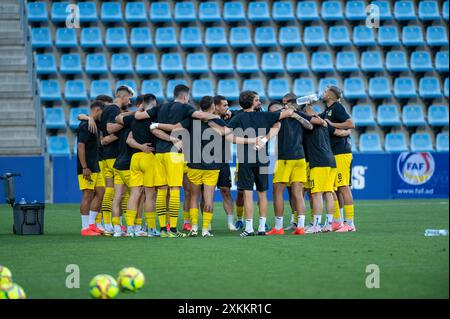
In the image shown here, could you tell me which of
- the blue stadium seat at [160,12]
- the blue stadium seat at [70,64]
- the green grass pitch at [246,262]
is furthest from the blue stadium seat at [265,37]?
the green grass pitch at [246,262]

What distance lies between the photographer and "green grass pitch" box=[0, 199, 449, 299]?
23.4 ft

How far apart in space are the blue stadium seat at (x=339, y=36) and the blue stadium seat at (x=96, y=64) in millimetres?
6706

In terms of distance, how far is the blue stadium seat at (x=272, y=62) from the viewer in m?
25.2

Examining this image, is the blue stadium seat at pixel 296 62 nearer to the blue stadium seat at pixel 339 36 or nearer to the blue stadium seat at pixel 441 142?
the blue stadium seat at pixel 339 36

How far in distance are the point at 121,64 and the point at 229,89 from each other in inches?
129

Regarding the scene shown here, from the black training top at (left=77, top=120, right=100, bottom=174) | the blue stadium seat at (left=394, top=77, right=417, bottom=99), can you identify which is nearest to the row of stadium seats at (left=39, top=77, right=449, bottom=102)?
the blue stadium seat at (left=394, top=77, right=417, bottom=99)

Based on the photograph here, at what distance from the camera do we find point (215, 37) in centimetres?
2562

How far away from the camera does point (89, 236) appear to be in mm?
12664

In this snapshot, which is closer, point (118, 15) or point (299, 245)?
point (299, 245)

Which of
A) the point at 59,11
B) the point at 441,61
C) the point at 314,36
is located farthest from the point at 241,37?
the point at 441,61
